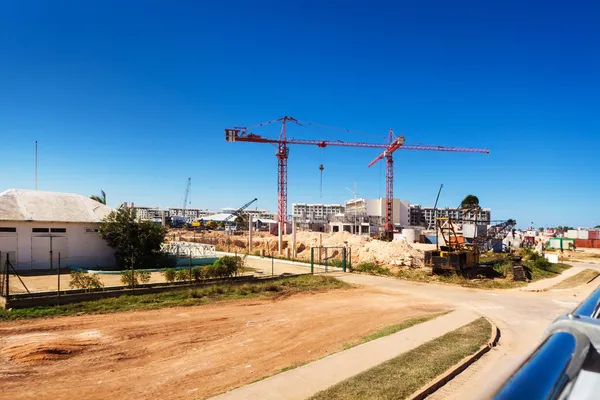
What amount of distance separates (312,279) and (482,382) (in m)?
16.8

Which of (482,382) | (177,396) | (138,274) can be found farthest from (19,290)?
(482,382)

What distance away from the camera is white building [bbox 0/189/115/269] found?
86.5 ft

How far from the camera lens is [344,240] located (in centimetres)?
4962

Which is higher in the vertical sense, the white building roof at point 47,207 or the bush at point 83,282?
the white building roof at point 47,207

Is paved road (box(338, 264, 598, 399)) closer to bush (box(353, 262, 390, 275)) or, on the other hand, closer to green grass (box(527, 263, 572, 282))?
bush (box(353, 262, 390, 275))

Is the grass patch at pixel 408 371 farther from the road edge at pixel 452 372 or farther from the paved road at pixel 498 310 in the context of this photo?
the paved road at pixel 498 310

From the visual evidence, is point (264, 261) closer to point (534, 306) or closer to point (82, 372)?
point (534, 306)

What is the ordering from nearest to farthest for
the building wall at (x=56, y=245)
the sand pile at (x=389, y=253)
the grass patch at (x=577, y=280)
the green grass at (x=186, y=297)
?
the green grass at (x=186, y=297), the building wall at (x=56, y=245), the grass patch at (x=577, y=280), the sand pile at (x=389, y=253)

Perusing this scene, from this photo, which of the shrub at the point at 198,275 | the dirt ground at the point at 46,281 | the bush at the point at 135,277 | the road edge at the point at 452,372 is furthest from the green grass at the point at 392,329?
the dirt ground at the point at 46,281

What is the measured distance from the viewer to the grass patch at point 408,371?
8.35 meters

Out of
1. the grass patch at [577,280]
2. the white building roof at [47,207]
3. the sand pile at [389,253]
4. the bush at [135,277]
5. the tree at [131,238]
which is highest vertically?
the white building roof at [47,207]

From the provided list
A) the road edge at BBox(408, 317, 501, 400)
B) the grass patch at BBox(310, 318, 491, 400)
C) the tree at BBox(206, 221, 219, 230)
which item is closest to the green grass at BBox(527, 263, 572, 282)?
the road edge at BBox(408, 317, 501, 400)

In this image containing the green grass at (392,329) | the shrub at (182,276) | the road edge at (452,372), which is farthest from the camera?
the shrub at (182,276)

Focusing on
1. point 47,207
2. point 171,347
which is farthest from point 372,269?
point 47,207
